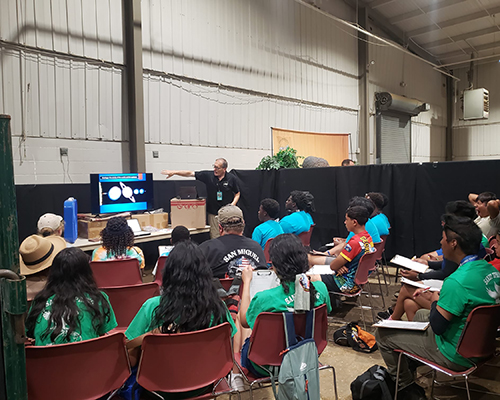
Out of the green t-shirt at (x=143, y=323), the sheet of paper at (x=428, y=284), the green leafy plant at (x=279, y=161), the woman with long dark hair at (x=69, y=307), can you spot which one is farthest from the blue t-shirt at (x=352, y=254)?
the green leafy plant at (x=279, y=161)

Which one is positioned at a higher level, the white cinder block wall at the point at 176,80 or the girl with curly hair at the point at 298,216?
the white cinder block wall at the point at 176,80

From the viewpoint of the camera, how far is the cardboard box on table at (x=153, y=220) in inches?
199

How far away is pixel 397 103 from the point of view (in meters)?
11.4

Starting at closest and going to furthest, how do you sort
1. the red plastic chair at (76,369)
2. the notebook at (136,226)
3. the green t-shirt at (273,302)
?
the red plastic chair at (76,369), the green t-shirt at (273,302), the notebook at (136,226)

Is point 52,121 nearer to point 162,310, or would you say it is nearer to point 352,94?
point 162,310

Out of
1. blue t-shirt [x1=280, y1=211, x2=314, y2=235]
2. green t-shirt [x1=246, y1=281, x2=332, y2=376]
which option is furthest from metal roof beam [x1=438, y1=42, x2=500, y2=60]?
green t-shirt [x1=246, y1=281, x2=332, y2=376]

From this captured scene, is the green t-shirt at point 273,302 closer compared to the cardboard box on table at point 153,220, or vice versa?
the green t-shirt at point 273,302

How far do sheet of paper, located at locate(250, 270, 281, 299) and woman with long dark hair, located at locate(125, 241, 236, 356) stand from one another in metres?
0.39

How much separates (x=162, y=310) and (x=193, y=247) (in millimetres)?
351

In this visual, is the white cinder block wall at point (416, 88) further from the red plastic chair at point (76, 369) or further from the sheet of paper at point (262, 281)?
the red plastic chair at point (76, 369)

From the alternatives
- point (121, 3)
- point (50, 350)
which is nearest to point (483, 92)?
point (121, 3)

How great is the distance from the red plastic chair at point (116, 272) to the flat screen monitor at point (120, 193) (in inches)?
78.1

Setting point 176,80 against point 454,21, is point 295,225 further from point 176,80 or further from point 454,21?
point 454,21

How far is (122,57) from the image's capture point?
6.23 metres
